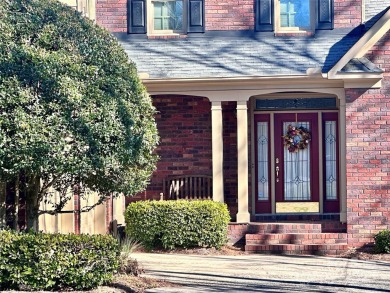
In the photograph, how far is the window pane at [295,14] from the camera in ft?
60.2

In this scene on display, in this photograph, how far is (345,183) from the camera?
17.1 m

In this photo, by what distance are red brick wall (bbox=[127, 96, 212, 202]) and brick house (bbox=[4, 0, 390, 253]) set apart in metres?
0.02

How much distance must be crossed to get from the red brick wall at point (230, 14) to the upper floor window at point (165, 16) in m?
0.21

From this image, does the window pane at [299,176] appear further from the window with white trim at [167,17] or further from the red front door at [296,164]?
the window with white trim at [167,17]

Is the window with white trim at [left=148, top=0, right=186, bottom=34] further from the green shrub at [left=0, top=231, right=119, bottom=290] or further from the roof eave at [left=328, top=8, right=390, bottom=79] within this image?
the green shrub at [left=0, top=231, right=119, bottom=290]

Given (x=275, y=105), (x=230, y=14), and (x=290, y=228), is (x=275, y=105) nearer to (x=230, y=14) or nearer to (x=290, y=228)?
(x=230, y=14)

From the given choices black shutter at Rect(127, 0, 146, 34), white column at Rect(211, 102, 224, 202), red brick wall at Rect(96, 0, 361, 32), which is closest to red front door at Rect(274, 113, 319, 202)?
white column at Rect(211, 102, 224, 202)

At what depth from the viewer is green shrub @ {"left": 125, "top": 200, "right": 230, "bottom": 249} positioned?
1612cm

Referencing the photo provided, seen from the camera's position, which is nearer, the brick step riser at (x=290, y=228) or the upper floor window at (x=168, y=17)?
the brick step riser at (x=290, y=228)

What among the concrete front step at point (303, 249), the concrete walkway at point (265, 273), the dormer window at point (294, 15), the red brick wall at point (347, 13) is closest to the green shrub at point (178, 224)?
the concrete walkway at point (265, 273)

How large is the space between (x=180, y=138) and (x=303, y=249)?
4090 mm

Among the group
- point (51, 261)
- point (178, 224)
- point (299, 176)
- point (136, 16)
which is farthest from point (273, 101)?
point (51, 261)

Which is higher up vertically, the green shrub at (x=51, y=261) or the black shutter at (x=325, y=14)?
the black shutter at (x=325, y=14)

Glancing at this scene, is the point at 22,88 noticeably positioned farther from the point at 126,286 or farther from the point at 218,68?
the point at 218,68
